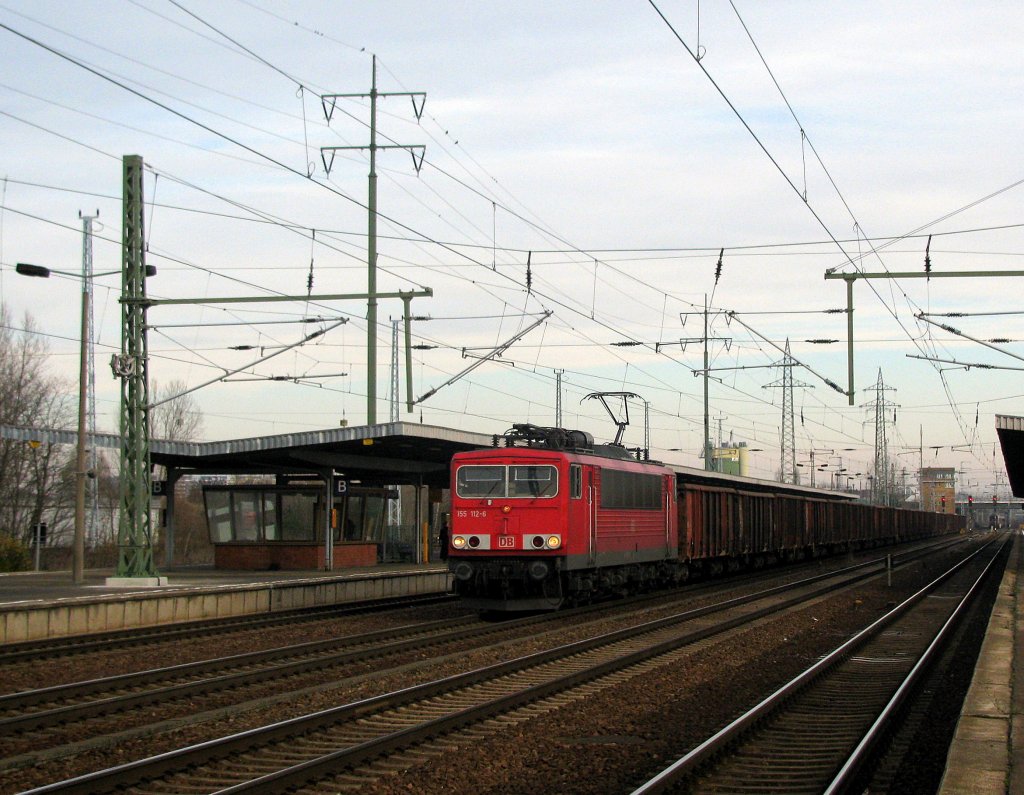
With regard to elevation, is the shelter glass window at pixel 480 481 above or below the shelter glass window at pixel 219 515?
above

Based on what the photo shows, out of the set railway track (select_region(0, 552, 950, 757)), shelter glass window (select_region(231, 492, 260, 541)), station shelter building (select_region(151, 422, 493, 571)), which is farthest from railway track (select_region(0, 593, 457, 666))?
shelter glass window (select_region(231, 492, 260, 541))

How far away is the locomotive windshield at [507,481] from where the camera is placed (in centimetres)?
2117

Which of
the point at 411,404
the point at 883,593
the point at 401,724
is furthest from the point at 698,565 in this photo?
the point at 401,724

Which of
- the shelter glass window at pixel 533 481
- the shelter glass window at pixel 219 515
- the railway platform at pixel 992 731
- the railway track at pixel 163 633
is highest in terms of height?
the shelter glass window at pixel 533 481

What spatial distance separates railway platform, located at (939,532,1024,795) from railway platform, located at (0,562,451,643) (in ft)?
45.2

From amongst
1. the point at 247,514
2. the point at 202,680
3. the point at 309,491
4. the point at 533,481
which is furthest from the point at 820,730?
the point at 247,514

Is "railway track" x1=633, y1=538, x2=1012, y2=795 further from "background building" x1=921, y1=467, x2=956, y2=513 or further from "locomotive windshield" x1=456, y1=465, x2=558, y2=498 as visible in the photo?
"background building" x1=921, y1=467, x2=956, y2=513

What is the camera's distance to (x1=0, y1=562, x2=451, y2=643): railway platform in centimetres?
1884

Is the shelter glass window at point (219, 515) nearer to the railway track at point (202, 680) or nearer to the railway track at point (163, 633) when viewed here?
the railway track at point (163, 633)

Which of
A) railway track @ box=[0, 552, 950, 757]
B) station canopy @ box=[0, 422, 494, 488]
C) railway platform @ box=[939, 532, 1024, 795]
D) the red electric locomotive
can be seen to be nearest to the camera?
railway platform @ box=[939, 532, 1024, 795]

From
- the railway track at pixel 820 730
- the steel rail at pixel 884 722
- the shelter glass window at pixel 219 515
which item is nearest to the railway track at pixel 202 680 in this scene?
the railway track at pixel 820 730

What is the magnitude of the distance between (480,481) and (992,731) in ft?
42.0

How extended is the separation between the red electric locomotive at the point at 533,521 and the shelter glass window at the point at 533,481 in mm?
18

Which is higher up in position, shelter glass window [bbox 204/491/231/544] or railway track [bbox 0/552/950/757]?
shelter glass window [bbox 204/491/231/544]
